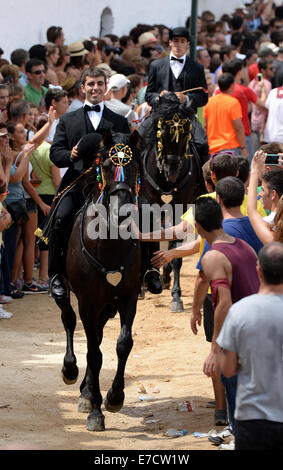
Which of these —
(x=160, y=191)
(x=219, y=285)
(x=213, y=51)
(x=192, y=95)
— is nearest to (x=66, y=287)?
(x=219, y=285)

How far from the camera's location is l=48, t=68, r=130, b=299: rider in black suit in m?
7.98

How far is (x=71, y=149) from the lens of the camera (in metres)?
8.17

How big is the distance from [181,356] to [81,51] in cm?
968

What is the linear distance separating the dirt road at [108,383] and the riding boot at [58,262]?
1.00 metres

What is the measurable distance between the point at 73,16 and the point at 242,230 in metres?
14.9

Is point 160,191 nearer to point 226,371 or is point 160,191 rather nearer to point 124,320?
point 124,320

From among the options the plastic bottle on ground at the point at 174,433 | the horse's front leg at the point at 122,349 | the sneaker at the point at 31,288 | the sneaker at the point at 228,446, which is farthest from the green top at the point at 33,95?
the sneaker at the point at 228,446

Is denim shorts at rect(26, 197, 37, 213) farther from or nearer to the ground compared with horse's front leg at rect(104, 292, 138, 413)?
nearer to the ground

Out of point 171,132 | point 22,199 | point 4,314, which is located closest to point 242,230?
point 171,132

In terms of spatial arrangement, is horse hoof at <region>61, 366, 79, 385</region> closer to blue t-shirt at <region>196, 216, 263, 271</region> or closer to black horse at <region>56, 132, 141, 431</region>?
black horse at <region>56, 132, 141, 431</region>

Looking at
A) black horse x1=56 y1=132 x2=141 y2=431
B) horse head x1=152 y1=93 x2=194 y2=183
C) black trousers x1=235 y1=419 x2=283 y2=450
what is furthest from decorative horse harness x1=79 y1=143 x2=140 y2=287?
horse head x1=152 y1=93 x2=194 y2=183

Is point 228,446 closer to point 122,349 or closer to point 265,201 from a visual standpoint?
point 122,349

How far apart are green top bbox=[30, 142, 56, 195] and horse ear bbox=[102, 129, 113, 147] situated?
5.34 meters

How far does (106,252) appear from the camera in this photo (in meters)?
7.31
